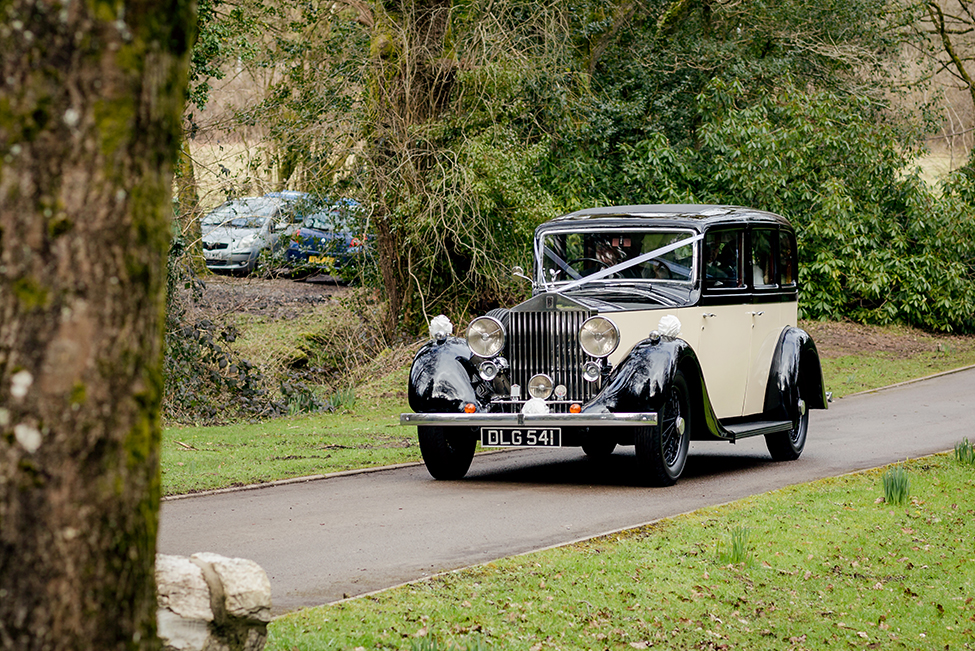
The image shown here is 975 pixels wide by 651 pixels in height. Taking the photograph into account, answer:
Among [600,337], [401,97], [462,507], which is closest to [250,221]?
[401,97]

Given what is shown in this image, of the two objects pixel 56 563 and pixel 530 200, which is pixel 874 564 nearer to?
pixel 56 563

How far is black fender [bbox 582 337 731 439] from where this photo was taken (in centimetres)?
941

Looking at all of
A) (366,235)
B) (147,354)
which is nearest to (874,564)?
(147,354)

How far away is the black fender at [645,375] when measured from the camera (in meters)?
9.41

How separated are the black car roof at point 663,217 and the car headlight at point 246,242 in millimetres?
8676

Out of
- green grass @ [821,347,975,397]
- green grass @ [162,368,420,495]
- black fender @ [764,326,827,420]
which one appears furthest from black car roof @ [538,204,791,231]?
green grass @ [821,347,975,397]

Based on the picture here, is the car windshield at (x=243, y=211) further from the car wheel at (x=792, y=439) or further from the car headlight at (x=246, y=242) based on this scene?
the car wheel at (x=792, y=439)

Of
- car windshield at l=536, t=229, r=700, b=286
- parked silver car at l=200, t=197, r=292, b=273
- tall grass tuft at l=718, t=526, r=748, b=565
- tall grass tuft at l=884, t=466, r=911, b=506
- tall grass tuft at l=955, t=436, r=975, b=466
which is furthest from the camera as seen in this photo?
parked silver car at l=200, t=197, r=292, b=273

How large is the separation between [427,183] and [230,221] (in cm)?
352

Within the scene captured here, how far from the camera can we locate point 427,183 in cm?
1925

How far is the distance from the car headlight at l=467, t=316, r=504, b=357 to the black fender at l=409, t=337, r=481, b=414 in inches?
6.8

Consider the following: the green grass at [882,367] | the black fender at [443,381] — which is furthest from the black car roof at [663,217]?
the green grass at [882,367]

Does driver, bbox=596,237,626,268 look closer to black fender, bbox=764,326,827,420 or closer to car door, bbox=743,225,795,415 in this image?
car door, bbox=743,225,795,415

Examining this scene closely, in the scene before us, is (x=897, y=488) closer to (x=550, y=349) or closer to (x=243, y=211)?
(x=550, y=349)
